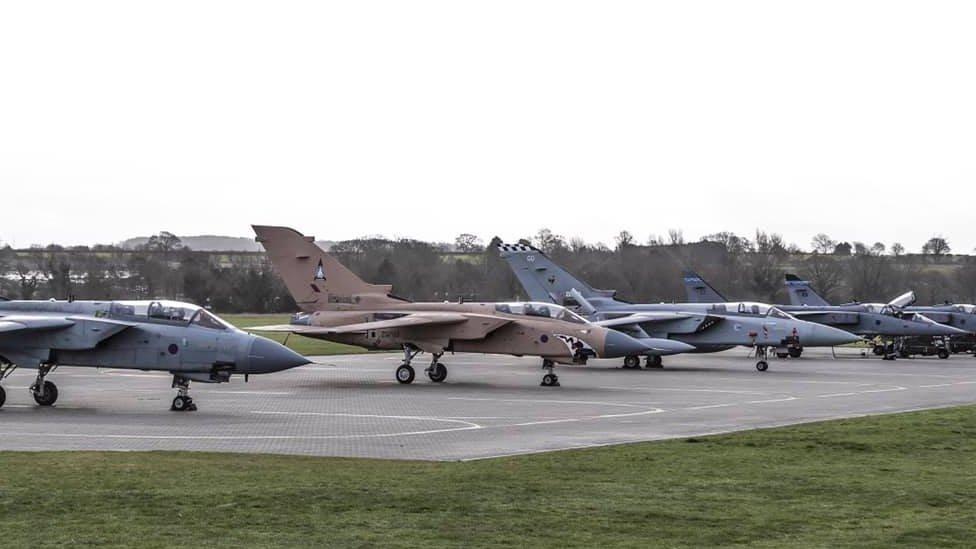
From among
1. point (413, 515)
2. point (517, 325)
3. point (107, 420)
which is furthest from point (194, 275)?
point (413, 515)

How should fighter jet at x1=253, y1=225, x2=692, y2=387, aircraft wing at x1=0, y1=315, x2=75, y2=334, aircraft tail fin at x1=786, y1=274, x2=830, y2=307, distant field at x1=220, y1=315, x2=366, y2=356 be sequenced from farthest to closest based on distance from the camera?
aircraft tail fin at x1=786, y1=274, x2=830, y2=307 → distant field at x1=220, y1=315, x2=366, y2=356 → fighter jet at x1=253, y1=225, x2=692, y2=387 → aircraft wing at x1=0, y1=315, x2=75, y2=334

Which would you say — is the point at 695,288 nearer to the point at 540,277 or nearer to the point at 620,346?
the point at 540,277

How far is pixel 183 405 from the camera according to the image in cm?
2238

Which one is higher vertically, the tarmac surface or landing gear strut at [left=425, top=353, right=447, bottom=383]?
landing gear strut at [left=425, top=353, right=447, bottom=383]

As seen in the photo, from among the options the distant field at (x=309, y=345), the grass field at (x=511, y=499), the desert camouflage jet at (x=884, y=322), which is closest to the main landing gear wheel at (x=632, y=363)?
the distant field at (x=309, y=345)

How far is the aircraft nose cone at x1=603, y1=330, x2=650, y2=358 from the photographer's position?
30.1 metres

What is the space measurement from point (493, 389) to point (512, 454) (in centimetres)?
1310

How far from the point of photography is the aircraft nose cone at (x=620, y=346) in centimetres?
3006

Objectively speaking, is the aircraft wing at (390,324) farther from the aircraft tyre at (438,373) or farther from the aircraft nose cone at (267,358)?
the aircraft nose cone at (267,358)

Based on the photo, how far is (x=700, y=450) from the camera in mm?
16328

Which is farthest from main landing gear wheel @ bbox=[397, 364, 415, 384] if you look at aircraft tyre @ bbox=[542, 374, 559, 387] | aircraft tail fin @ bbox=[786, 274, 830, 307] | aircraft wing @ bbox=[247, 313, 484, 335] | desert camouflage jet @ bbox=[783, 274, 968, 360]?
aircraft tail fin @ bbox=[786, 274, 830, 307]

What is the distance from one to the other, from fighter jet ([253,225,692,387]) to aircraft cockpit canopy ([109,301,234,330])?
20.7ft

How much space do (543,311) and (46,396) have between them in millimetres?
12808

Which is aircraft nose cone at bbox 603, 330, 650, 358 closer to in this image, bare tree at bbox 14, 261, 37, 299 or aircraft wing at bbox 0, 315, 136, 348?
aircraft wing at bbox 0, 315, 136, 348
